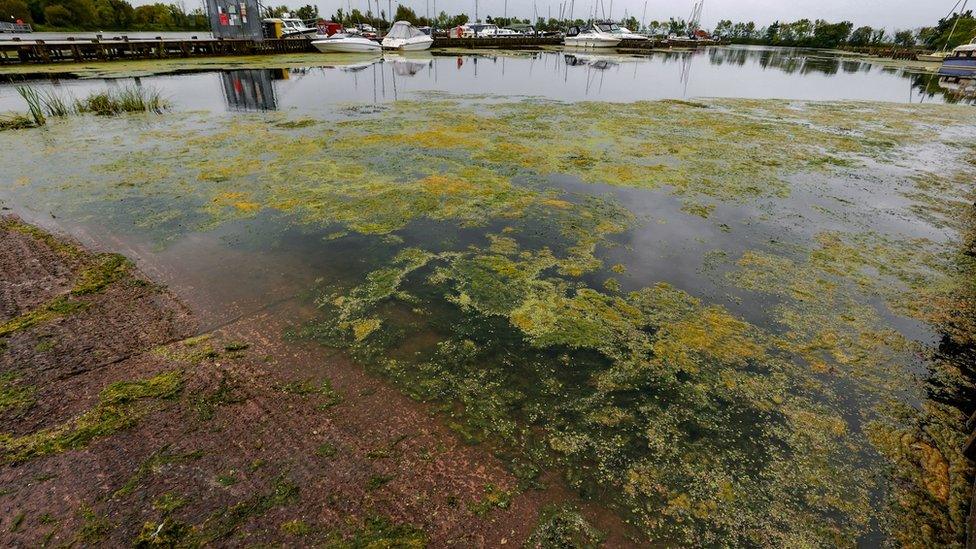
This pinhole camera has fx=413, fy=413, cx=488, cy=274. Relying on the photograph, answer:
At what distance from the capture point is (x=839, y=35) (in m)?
49.8

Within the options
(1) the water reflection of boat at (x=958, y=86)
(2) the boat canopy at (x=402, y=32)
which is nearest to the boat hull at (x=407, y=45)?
(2) the boat canopy at (x=402, y=32)

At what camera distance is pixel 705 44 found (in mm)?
49031

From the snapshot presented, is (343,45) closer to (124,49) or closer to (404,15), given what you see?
(124,49)

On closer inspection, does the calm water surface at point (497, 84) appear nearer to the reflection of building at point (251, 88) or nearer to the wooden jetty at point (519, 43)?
the reflection of building at point (251, 88)

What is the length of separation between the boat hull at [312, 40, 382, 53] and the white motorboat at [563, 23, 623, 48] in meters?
16.5

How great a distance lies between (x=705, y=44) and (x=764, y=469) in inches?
2370

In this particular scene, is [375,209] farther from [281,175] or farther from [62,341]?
[62,341]

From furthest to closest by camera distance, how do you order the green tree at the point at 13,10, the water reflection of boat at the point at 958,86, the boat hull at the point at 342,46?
the green tree at the point at 13,10 < the boat hull at the point at 342,46 < the water reflection of boat at the point at 958,86

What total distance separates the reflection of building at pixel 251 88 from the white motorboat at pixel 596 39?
23737 millimetres

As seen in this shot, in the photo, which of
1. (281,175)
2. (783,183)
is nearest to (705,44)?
(783,183)

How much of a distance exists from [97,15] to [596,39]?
49.3m

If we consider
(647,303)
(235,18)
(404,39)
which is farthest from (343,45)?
(647,303)

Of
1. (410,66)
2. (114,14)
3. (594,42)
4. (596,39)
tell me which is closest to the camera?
(410,66)

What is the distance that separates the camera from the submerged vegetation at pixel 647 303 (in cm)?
182
